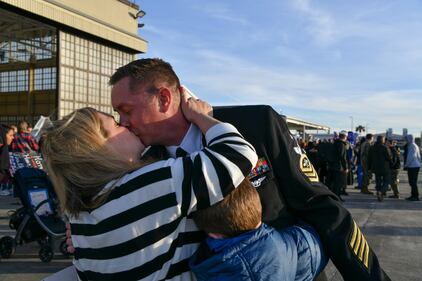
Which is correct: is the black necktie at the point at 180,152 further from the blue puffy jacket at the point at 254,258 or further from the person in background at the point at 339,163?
the person in background at the point at 339,163

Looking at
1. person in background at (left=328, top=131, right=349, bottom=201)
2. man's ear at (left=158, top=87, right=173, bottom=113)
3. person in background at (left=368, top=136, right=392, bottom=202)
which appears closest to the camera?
man's ear at (left=158, top=87, right=173, bottom=113)

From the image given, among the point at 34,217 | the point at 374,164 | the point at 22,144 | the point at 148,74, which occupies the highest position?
the point at 148,74

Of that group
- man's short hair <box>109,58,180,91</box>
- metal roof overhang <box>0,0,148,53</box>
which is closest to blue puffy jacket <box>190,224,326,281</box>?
man's short hair <box>109,58,180,91</box>

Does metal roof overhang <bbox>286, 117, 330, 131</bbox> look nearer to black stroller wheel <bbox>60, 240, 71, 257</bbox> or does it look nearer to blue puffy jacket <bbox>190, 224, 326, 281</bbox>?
black stroller wheel <bbox>60, 240, 71, 257</bbox>

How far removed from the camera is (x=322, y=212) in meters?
1.54

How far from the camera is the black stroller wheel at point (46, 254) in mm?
5621

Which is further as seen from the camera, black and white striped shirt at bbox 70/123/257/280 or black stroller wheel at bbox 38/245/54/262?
black stroller wheel at bbox 38/245/54/262

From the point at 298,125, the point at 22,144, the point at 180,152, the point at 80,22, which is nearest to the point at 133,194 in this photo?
the point at 180,152

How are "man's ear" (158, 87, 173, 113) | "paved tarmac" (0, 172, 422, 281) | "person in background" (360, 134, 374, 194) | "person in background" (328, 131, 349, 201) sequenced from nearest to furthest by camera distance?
"man's ear" (158, 87, 173, 113)
"paved tarmac" (0, 172, 422, 281)
"person in background" (328, 131, 349, 201)
"person in background" (360, 134, 374, 194)

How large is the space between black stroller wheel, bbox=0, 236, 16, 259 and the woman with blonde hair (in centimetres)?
478

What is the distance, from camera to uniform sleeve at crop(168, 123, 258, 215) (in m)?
1.34

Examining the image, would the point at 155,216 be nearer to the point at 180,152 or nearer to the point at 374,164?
the point at 180,152

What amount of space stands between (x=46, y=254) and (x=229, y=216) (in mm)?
4944

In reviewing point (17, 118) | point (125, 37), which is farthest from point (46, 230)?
point (17, 118)
